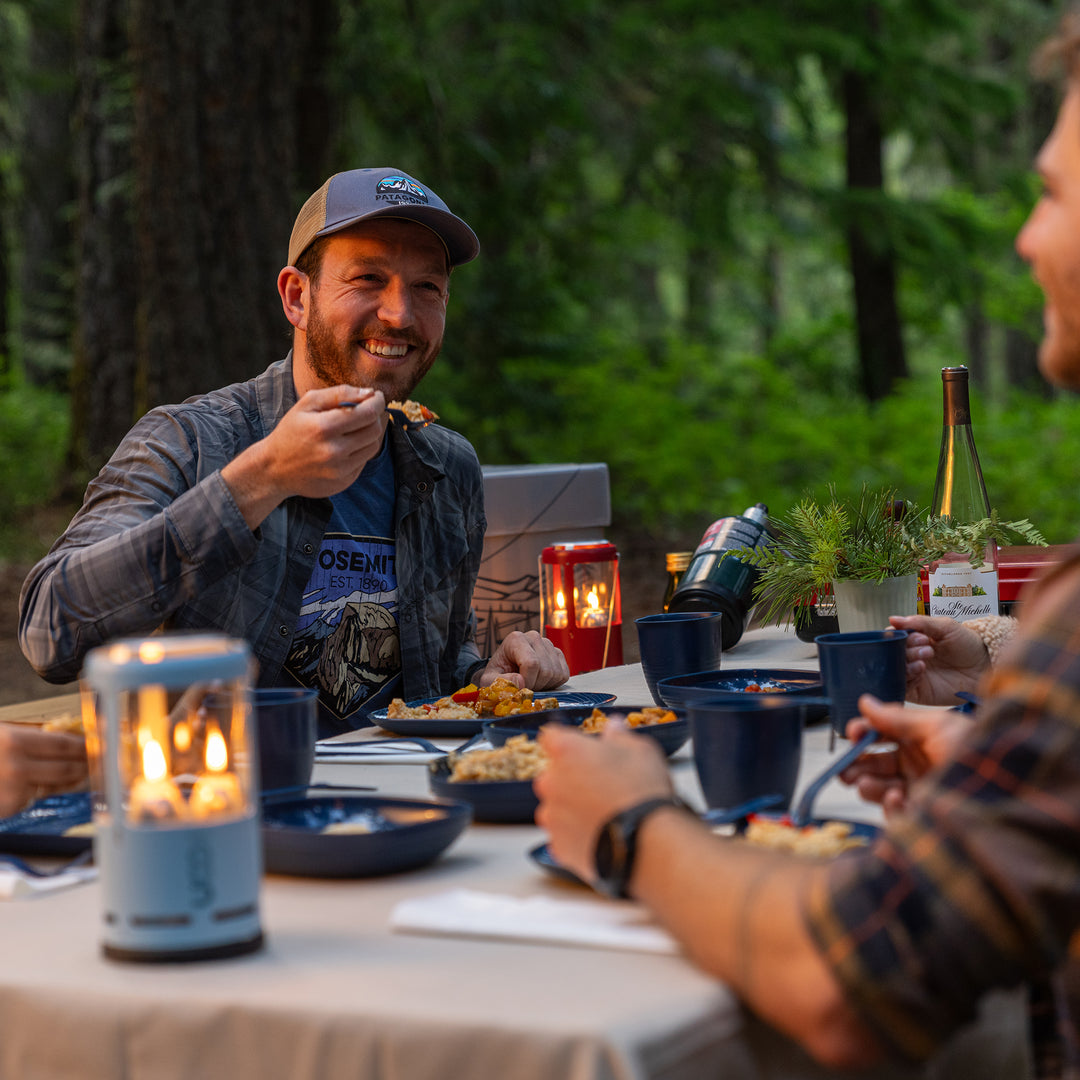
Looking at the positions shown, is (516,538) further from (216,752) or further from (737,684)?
(216,752)

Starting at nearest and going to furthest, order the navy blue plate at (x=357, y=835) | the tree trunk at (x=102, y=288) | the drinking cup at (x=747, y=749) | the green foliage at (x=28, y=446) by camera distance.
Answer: the navy blue plate at (x=357, y=835) < the drinking cup at (x=747, y=749) < the tree trunk at (x=102, y=288) < the green foliage at (x=28, y=446)

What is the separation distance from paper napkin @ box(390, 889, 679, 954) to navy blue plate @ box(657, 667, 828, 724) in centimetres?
89

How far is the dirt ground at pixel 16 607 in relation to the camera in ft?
25.5

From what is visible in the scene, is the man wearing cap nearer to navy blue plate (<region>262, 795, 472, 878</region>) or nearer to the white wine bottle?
the white wine bottle

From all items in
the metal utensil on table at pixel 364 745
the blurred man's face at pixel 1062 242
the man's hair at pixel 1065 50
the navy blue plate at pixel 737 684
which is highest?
the man's hair at pixel 1065 50

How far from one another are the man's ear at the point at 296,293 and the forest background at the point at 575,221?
308cm

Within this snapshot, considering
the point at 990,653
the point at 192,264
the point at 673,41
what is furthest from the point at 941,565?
the point at 673,41

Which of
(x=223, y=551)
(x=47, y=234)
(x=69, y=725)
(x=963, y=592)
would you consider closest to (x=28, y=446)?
(x=47, y=234)

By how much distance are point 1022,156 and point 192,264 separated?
1063 cm

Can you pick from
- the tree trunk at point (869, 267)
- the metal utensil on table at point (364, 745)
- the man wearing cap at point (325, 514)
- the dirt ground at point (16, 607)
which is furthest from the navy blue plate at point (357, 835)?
the tree trunk at point (869, 267)

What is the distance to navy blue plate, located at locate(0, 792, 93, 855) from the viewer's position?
1.61 meters

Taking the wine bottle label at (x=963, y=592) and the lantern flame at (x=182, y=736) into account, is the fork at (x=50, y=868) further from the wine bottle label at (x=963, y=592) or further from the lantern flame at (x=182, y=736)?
the wine bottle label at (x=963, y=592)

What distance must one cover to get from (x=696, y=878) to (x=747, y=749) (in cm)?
43

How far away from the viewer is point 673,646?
8.12 feet
